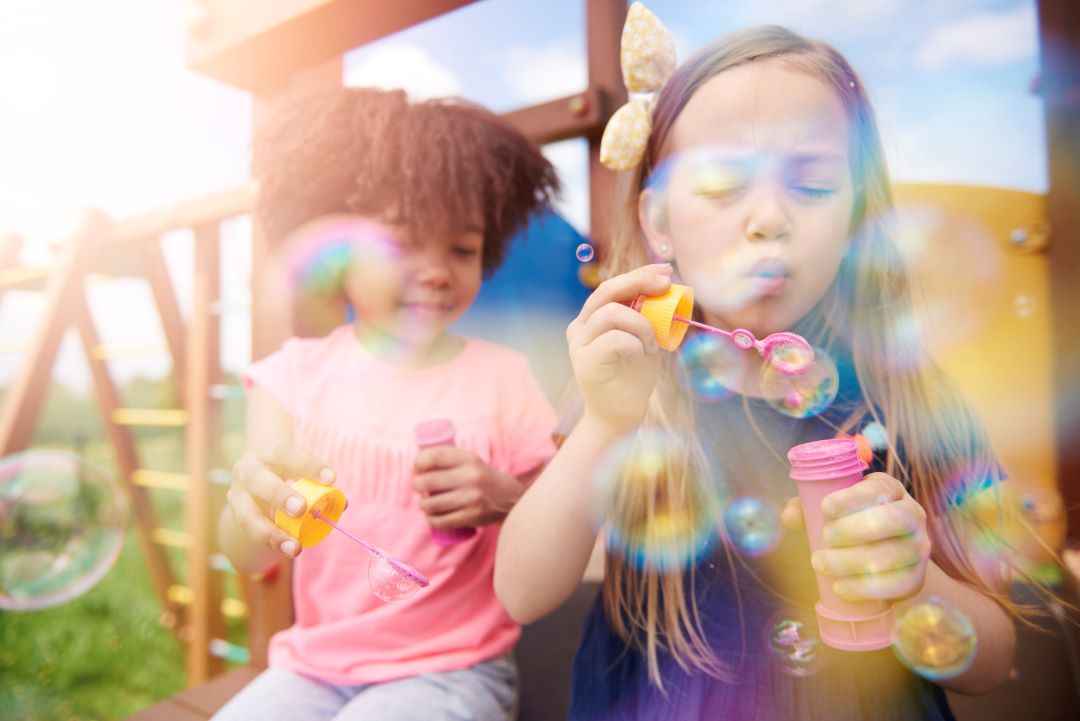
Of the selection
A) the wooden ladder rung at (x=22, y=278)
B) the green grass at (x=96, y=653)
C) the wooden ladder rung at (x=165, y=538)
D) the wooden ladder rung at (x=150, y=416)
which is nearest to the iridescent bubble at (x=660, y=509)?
the green grass at (x=96, y=653)

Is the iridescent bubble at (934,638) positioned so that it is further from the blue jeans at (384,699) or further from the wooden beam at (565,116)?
the wooden beam at (565,116)

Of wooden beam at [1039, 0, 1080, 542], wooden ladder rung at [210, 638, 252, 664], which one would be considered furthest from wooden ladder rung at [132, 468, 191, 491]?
wooden beam at [1039, 0, 1080, 542]

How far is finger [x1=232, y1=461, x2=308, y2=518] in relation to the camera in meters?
0.65

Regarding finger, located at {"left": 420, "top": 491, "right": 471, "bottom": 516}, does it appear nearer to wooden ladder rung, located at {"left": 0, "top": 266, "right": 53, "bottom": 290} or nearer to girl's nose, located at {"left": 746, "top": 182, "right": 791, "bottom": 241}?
girl's nose, located at {"left": 746, "top": 182, "right": 791, "bottom": 241}

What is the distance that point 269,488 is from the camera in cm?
70

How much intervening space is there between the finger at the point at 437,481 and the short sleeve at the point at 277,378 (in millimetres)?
331

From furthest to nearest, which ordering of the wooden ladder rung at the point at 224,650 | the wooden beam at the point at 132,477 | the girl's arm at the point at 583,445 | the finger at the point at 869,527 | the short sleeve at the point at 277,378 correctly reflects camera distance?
the wooden beam at the point at 132,477 < the wooden ladder rung at the point at 224,650 < the short sleeve at the point at 277,378 < the girl's arm at the point at 583,445 < the finger at the point at 869,527

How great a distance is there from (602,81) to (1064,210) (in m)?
1.06

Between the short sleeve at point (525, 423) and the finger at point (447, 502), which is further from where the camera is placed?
the short sleeve at point (525, 423)

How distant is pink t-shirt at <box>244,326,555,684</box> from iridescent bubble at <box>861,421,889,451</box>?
48 cm

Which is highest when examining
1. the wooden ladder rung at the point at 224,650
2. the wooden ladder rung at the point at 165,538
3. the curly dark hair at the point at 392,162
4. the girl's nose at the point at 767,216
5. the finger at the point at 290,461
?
the curly dark hair at the point at 392,162

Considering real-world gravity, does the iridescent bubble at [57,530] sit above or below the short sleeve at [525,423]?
below

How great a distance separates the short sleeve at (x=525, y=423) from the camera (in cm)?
107

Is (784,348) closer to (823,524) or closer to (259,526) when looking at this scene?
(823,524)
